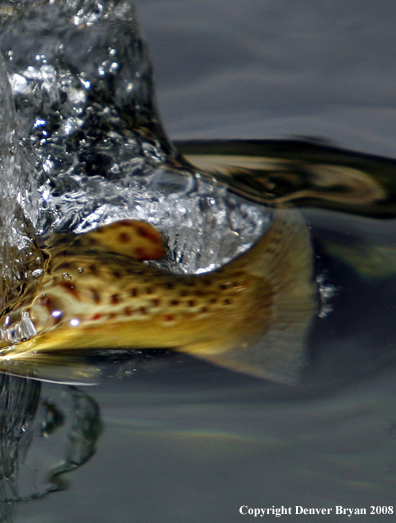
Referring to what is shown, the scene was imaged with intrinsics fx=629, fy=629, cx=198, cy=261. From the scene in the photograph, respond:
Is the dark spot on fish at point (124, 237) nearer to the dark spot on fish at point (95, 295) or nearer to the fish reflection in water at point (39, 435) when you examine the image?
the dark spot on fish at point (95, 295)

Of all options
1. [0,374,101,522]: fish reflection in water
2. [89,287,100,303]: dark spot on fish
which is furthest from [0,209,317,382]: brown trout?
[0,374,101,522]: fish reflection in water

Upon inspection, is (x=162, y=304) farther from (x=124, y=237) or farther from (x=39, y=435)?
(x=39, y=435)

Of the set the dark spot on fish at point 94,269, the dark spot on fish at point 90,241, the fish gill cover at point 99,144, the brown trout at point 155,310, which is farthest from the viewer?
the fish gill cover at point 99,144

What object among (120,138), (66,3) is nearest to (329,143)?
(120,138)

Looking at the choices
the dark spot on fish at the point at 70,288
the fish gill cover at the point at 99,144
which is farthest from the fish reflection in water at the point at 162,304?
the fish gill cover at the point at 99,144

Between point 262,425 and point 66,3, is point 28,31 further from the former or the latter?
point 262,425

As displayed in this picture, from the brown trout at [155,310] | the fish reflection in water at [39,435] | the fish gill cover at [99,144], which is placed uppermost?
the fish gill cover at [99,144]

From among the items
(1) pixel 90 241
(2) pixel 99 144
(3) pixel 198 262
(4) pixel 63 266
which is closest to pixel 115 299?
(4) pixel 63 266

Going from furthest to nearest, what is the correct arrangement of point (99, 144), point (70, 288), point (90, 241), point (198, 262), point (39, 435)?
point (99, 144) < point (198, 262) < point (90, 241) < point (70, 288) < point (39, 435)
